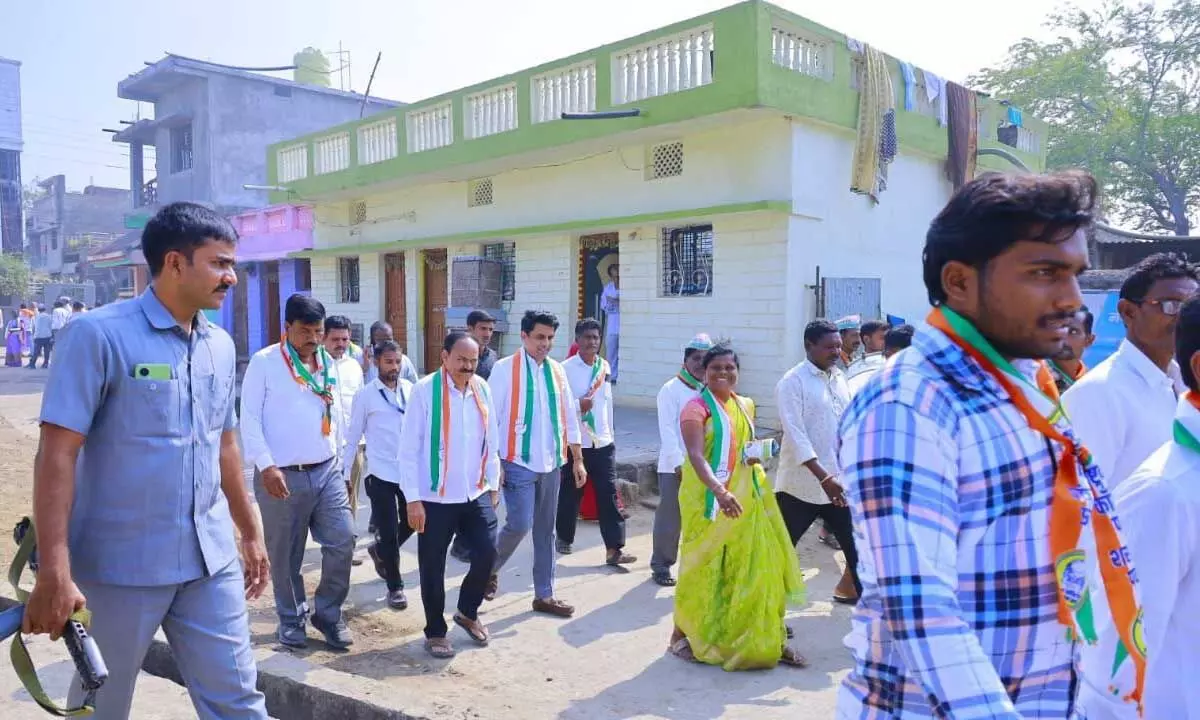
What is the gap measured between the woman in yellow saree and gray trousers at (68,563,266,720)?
A: 7.63 feet

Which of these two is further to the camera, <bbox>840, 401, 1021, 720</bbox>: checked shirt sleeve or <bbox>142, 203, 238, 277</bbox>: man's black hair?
<bbox>142, 203, 238, 277</bbox>: man's black hair

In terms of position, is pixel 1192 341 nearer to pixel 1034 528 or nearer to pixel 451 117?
pixel 1034 528

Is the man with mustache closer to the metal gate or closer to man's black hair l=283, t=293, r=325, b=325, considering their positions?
man's black hair l=283, t=293, r=325, b=325

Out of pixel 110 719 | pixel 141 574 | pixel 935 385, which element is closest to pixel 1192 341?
pixel 935 385

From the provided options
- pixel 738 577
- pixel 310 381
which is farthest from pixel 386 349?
pixel 738 577

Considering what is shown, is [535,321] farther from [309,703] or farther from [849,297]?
[849,297]

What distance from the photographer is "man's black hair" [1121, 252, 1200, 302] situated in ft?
9.66

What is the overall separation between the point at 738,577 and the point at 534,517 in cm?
152

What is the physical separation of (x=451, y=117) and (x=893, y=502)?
44.8ft

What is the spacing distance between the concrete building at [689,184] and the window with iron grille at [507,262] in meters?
0.03

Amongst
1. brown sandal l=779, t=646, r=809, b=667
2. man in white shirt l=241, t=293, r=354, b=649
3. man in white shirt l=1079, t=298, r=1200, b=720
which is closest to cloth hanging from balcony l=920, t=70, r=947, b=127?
brown sandal l=779, t=646, r=809, b=667

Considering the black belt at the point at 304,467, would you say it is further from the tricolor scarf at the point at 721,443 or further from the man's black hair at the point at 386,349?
the tricolor scarf at the point at 721,443

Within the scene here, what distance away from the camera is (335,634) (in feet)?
15.4

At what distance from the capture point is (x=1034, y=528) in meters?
1.36
